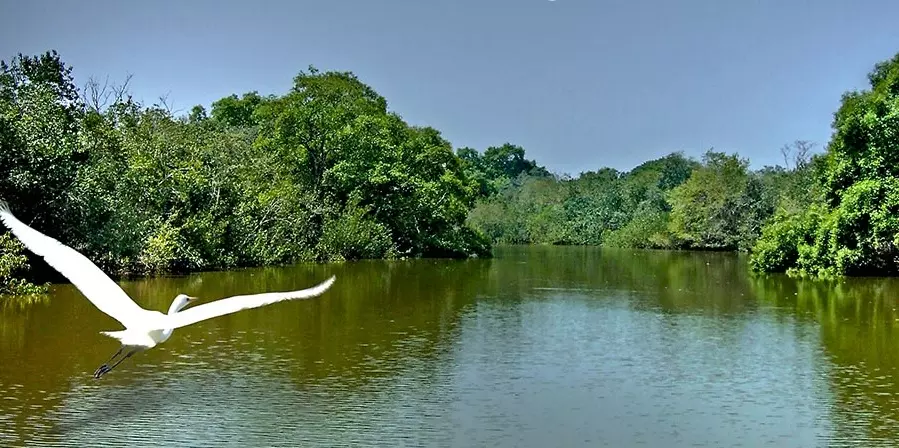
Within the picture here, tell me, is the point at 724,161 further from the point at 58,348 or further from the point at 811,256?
the point at 58,348

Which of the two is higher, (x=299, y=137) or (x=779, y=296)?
(x=299, y=137)

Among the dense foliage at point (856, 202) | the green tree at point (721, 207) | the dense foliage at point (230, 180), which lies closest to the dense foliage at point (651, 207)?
the green tree at point (721, 207)

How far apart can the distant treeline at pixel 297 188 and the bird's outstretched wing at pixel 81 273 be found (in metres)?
11.3

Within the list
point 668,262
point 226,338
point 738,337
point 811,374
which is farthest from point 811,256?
point 226,338

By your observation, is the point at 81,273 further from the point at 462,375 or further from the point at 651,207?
the point at 651,207

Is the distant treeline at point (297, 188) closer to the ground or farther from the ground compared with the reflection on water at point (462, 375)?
farther from the ground

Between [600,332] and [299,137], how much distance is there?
25114mm

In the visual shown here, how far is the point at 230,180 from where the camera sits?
95.8ft

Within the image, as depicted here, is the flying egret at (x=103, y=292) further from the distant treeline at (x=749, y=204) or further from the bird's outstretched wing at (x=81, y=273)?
the distant treeline at (x=749, y=204)

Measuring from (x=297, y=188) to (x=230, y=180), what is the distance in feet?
22.2

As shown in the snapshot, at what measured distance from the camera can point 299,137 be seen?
1533 inches

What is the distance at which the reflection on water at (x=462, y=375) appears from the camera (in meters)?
8.98

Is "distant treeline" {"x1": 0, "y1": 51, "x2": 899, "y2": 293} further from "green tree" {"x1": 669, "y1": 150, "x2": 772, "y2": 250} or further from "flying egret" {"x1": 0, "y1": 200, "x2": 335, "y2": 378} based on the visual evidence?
"flying egret" {"x1": 0, "y1": 200, "x2": 335, "y2": 378}

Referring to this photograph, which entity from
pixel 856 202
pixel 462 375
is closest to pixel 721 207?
pixel 856 202
